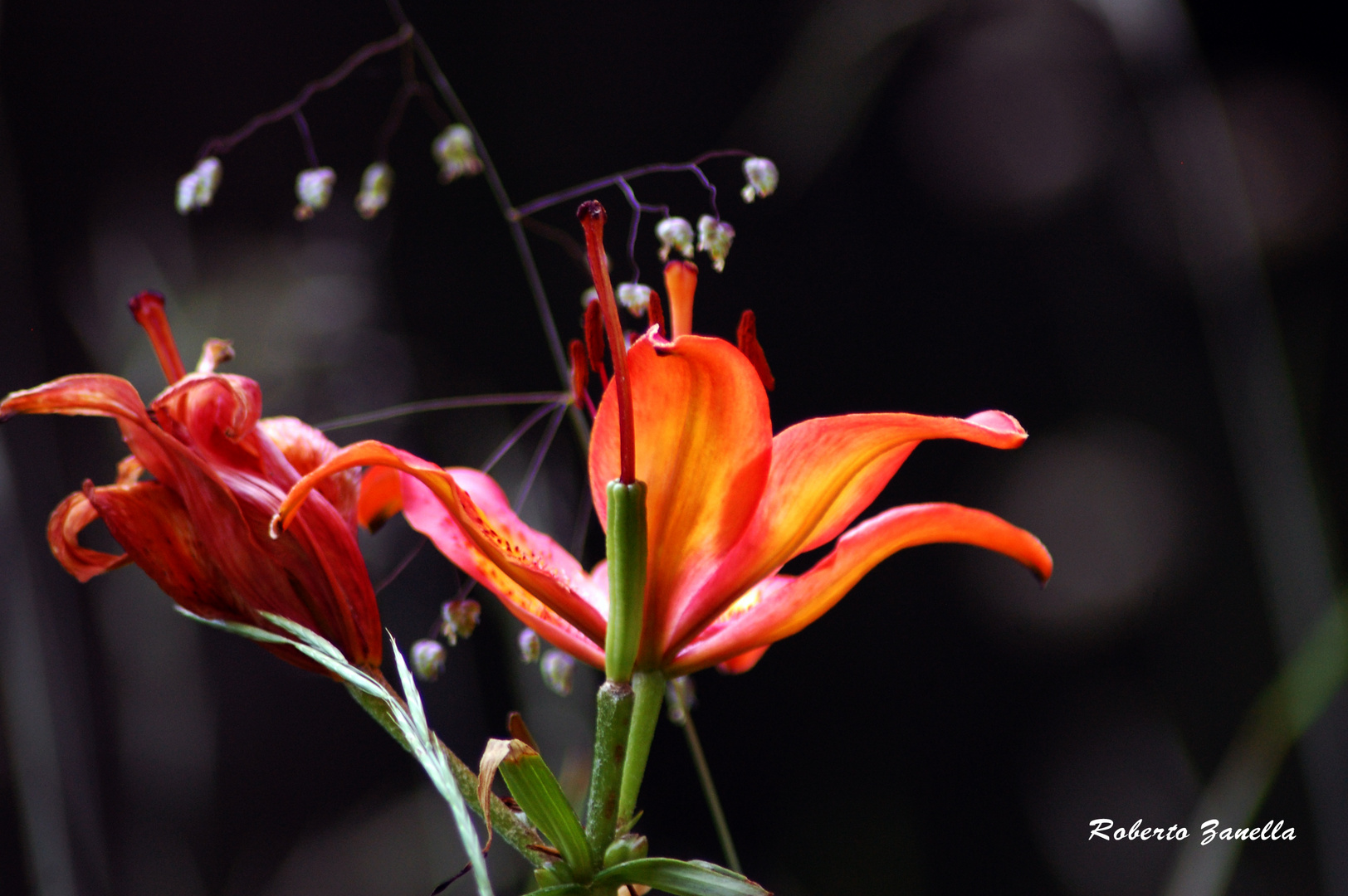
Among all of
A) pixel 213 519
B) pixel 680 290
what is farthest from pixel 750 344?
pixel 213 519

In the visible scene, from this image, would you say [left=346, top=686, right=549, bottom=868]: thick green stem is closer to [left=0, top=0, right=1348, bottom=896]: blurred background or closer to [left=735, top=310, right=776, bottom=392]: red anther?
[left=735, top=310, right=776, bottom=392]: red anther

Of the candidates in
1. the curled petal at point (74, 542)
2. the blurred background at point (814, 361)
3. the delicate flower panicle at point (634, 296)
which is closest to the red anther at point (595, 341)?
the delicate flower panicle at point (634, 296)

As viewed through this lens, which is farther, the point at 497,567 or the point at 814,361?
the point at 814,361

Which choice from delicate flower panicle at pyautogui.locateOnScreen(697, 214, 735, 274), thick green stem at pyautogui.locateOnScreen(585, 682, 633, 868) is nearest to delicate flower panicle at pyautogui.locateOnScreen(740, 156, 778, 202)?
delicate flower panicle at pyautogui.locateOnScreen(697, 214, 735, 274)

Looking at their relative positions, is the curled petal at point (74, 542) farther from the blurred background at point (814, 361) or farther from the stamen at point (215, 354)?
the blurred background at point (814, 361)

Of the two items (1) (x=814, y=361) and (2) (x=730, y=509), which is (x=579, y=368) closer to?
(2) (x=730, y=509)
